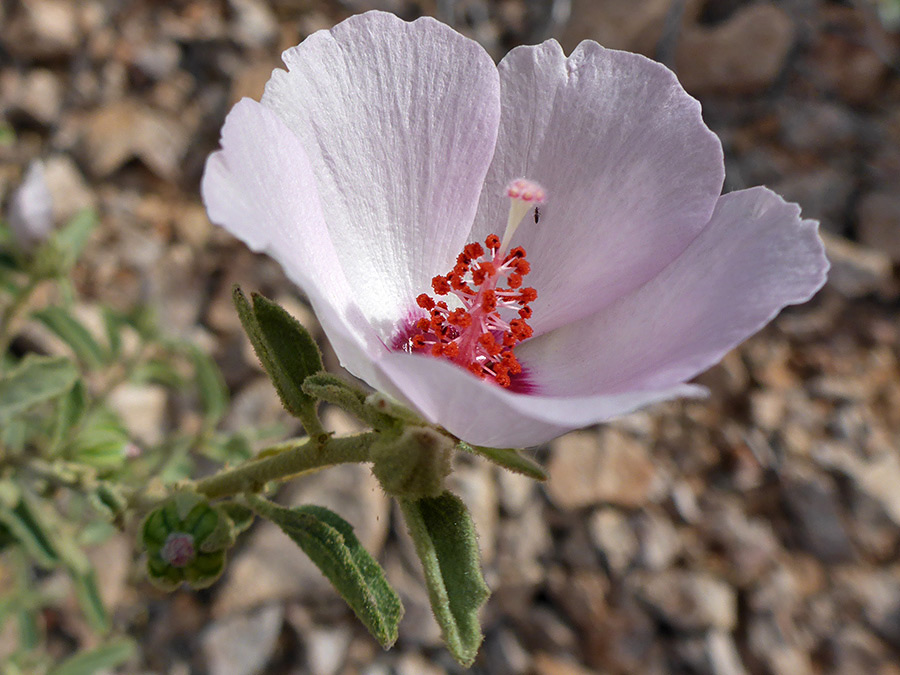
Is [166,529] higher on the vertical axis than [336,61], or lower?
lower

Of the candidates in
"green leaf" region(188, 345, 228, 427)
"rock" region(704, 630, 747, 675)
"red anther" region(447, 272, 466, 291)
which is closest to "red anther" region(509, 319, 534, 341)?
"red anther" region(447, 272, 466, 291)

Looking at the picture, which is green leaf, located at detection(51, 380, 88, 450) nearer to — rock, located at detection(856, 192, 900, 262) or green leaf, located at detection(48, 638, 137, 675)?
green leaf, located at detection(48, 638, 137, 675)

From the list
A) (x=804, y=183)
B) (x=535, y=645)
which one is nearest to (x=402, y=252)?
(x=535, y=645)

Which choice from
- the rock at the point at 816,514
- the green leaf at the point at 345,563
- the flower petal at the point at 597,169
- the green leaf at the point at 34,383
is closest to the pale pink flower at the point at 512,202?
the flower petal at the point at 597,169

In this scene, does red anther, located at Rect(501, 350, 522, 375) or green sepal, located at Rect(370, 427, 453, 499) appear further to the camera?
red anther, located at Rect(501, 350, 522, 375)

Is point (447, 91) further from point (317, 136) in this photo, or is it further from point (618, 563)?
point (618, 563)

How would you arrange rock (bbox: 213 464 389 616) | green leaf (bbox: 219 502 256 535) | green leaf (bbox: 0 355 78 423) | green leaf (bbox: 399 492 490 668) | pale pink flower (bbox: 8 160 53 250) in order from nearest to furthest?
green leaf (bbox: 399 492 490 668) < green leaf (bbox: 219 502 256 535) < green leaf (bbox: 0 355 78 423) < pale pink flower (bbox: 8 160 53 250) < rock (bbox: 213 464 389 616)

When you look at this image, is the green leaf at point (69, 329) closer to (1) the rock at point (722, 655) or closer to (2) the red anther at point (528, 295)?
(2) the red anther at point (528, 295)
